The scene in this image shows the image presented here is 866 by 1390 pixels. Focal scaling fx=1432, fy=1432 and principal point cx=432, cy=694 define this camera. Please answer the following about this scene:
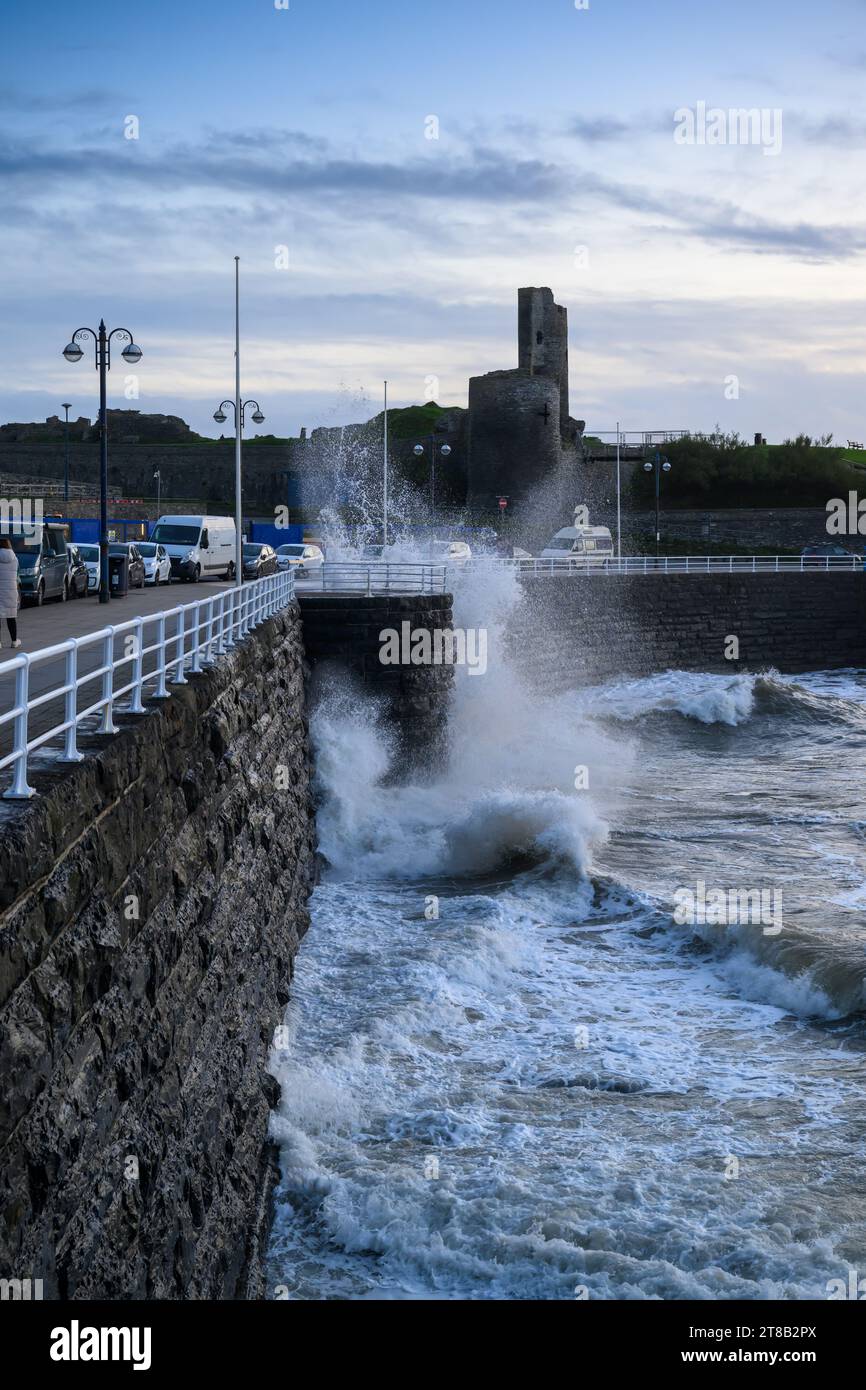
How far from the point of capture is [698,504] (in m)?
85.8

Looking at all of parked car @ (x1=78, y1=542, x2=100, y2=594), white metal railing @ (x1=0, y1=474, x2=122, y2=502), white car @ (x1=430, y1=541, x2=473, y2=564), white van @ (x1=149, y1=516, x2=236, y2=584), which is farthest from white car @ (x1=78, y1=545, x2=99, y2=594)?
white metal railing @ (x1=0, y1=474, x2=122, y2=502)

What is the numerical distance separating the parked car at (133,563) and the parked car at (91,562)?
0.57 m

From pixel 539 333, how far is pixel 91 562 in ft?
186

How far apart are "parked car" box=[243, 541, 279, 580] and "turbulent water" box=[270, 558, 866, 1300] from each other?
12832 millimetres

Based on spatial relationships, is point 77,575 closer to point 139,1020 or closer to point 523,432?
point 139,1020

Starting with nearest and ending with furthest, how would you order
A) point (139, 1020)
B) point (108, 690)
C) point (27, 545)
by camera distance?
point (139, 1020)
point (108, 690)
point (27, 545)

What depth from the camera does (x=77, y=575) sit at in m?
26.8

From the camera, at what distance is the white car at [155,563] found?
111 feet

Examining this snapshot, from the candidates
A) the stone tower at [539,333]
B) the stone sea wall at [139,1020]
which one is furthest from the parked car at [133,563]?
the stone tower at [539,333]

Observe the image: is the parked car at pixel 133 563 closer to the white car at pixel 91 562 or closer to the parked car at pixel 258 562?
the white car at pixel 91 562

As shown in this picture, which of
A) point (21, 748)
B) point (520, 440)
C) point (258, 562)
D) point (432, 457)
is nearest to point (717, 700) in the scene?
point (258, 562)

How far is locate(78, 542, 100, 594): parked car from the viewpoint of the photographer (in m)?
28.2

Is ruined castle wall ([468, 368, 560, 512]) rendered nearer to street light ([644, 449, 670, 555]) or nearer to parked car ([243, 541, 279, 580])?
street light ([644, 449, 670, 555])
